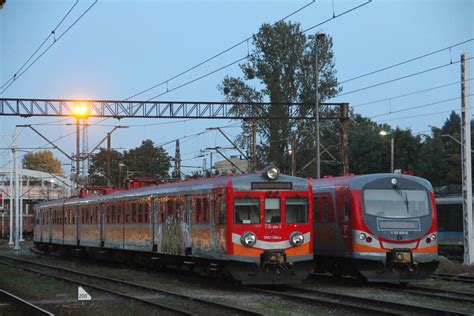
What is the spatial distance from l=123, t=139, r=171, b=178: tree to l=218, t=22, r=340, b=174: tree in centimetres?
3305

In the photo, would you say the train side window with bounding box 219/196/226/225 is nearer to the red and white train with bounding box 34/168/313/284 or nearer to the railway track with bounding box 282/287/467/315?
the red and white train with bounding box 34/168/313/284

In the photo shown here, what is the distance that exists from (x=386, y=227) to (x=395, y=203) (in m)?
0.75

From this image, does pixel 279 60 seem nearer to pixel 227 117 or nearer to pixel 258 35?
pixel 258 35

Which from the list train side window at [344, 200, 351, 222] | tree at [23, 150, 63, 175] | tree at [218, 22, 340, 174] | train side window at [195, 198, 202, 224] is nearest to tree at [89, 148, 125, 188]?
tree at [218, 22, 340, 174]

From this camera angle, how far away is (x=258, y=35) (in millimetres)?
52531

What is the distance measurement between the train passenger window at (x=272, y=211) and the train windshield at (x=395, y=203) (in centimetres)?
227

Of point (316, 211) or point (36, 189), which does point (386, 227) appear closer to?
point (316, 211)

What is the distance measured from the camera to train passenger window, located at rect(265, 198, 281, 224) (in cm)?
1822

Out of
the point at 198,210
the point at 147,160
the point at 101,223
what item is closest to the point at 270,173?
the point at 198,210

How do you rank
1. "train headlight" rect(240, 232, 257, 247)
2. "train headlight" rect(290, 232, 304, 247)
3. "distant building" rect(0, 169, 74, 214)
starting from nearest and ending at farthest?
1. "train headlight" rect(240, 232, 257, 247)
2. "train headlight" rect(290, 232, 304, 247)
3. "distant building" rect(0, 169, 74, 214)

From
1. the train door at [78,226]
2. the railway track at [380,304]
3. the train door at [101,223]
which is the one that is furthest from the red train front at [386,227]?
the train door at [78,226]

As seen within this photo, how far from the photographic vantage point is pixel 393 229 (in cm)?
1853

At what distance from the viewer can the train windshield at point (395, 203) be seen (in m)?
18.7

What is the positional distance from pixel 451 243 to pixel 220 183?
1758 cm
